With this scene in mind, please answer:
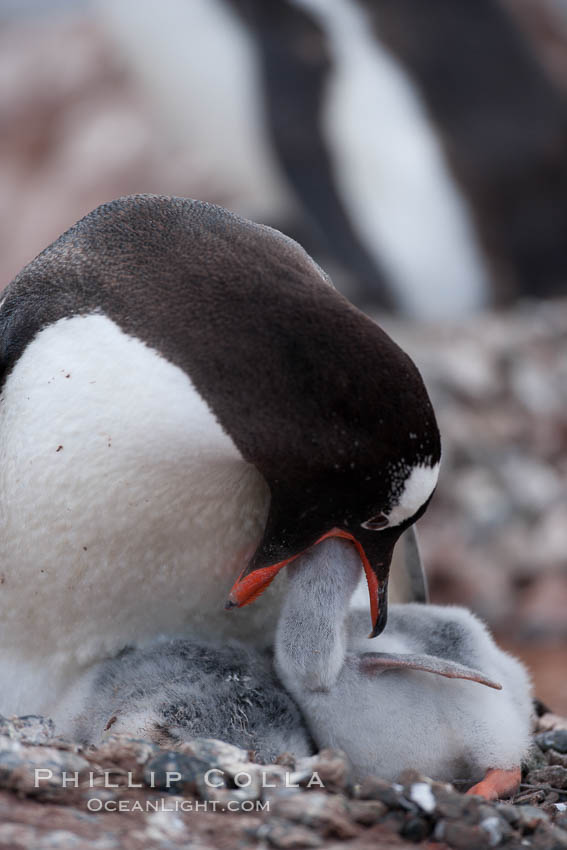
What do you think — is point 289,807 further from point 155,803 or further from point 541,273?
point 541,273

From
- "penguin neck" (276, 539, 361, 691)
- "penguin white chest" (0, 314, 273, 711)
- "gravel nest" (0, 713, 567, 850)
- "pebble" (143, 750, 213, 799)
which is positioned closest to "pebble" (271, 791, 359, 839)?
"gravel nest" (0, 713, 567, 850)

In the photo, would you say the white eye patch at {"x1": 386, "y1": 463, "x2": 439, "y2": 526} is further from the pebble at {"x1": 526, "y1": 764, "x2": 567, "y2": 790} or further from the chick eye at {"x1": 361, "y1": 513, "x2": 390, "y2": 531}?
the pebble at {"x1": 526, "y1": 764, "x2": 567, "y2": 790}

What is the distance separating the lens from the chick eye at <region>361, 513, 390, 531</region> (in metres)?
2.42

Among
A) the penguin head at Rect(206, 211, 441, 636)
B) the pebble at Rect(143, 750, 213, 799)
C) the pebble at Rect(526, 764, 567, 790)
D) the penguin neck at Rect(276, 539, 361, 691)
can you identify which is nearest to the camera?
the pebble at Rect(143, 750, 213, 799)

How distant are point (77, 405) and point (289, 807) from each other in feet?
3.07

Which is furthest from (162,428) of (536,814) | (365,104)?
(365,104)

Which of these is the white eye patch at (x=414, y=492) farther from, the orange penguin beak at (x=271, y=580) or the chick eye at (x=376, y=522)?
the orange penguin beak at (x=271, y=580)

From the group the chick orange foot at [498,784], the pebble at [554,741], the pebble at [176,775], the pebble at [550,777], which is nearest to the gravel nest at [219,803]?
the pebble at [176,775]

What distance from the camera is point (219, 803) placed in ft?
6.77

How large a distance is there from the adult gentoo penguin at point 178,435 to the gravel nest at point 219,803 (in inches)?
16.4

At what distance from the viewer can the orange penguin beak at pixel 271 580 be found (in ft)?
8.21

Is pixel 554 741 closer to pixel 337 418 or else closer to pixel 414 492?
pixel 414 492

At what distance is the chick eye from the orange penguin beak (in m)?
0.06

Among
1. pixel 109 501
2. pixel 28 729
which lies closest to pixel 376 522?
pixel 109 501
